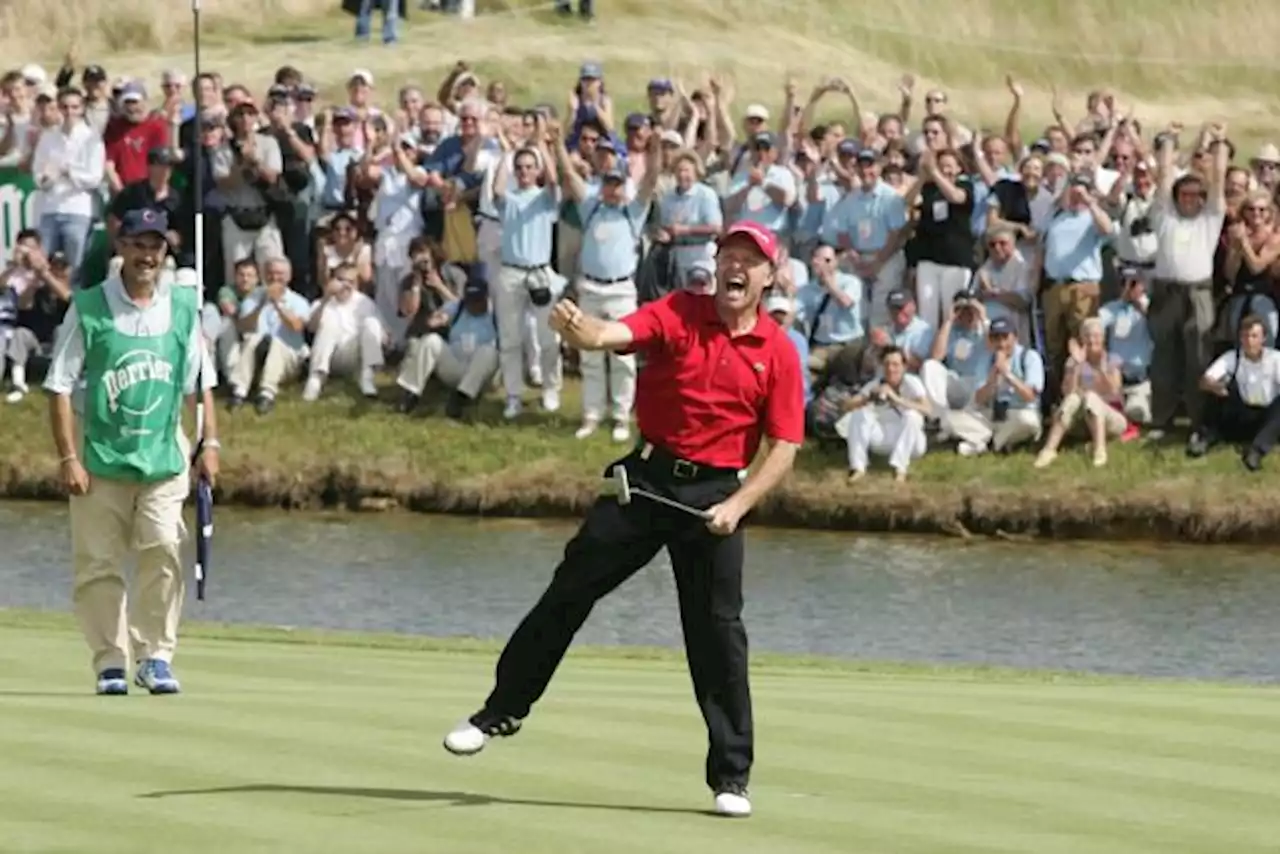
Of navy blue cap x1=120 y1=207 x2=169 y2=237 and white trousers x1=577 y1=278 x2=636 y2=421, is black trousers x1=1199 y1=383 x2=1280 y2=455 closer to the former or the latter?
white trousers x1=577 y1=278 x2=636 y2=421

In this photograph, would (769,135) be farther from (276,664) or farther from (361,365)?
(276,664)

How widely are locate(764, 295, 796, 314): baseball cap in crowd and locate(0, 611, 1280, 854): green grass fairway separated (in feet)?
27.9

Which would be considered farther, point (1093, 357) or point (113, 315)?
point (1093, 357)

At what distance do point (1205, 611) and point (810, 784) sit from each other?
10787mm

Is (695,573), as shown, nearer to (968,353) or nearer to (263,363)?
(968,353)

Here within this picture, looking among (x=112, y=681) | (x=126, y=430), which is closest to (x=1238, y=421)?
(x=112, y=681)

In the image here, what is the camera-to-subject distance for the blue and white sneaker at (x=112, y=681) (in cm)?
1445

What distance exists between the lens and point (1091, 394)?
25.6 meters

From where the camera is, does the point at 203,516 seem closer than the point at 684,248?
Yes

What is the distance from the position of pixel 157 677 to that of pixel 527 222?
1249cm

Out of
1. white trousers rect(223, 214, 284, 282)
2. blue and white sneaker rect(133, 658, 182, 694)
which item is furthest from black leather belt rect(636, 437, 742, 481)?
white trousers rect(223, 214, 284, 282)

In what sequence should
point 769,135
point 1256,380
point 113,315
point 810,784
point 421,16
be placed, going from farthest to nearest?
point 421,16
point 769,135
point 1256,380
point 113,315
point 810,784

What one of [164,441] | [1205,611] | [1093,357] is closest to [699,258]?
[1093,357]

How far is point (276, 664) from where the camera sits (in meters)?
16.9
